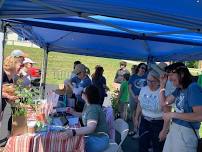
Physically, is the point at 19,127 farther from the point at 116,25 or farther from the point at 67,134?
the point at 116,25

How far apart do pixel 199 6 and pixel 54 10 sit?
119 cm

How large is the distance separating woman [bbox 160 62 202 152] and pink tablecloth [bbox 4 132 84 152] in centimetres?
106

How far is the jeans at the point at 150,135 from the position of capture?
5.85 m

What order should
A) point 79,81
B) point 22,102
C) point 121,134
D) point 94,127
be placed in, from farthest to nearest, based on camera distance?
1. point 79,81
2. point 121,134
3. point 22,102
4. point 94,127

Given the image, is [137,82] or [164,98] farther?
[137,82]

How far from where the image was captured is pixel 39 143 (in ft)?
14.1

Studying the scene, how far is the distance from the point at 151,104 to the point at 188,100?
1.75m

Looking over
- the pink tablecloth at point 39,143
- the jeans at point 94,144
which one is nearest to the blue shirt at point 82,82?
the jeans at point 94,144

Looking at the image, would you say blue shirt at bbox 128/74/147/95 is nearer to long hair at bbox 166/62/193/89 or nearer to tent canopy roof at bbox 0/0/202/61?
tent canopy roof at bbox 0/0/202/61

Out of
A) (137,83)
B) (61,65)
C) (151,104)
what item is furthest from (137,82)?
(61,65)

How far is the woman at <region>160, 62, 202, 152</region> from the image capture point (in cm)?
411

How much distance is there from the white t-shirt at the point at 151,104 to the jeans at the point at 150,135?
10 centimetres

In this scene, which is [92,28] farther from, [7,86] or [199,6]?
[199,6]

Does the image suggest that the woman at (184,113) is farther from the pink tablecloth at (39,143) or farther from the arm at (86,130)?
the pink tablecloth at (39,143)
